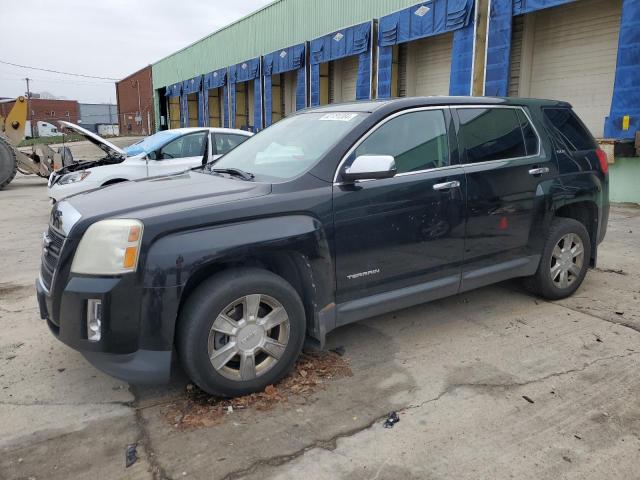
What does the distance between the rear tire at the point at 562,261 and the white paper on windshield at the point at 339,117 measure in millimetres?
2138

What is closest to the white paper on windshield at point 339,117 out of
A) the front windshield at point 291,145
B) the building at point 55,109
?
the front windshield at point 291,145

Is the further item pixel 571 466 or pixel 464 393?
pixel 464 393

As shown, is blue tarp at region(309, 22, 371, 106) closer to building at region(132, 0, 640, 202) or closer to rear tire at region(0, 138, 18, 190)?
building at region(132, 0, 640, 202)

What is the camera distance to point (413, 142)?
3773 mm

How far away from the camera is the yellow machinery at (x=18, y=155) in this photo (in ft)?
47.1

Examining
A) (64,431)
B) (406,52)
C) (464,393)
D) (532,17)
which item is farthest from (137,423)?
(406,52)

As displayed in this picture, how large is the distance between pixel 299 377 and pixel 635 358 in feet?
7.83

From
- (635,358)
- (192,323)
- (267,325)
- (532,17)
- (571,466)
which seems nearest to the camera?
(571,466)

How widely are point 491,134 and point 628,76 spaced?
7.54 m

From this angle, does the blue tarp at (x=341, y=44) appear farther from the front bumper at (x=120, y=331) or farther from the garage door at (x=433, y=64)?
the front bumper at (x=120, y=331)

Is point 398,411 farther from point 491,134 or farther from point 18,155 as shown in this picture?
point 18,155

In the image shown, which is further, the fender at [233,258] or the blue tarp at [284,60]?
the blue tarp at [284,60]

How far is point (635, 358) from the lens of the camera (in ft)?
11.9

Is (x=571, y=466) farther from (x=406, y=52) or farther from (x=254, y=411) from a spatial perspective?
(x=406, y=52)
